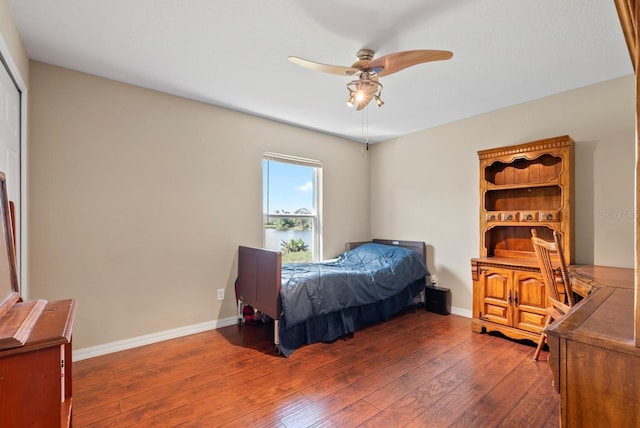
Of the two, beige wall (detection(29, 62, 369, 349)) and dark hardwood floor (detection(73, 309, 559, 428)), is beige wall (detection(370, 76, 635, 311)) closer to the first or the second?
dark hardwood floor (detection(73, 309, 559, 428))

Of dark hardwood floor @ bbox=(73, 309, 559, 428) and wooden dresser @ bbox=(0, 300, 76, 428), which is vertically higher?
wooden dresser @ bbox=(0, 300, 76, 428)

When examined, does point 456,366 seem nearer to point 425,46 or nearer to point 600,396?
point 600,396

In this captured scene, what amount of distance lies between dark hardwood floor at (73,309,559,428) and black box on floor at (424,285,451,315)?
2.31 ft

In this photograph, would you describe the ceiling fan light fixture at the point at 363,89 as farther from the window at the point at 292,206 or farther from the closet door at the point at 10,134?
the closet door at the point at 10,134

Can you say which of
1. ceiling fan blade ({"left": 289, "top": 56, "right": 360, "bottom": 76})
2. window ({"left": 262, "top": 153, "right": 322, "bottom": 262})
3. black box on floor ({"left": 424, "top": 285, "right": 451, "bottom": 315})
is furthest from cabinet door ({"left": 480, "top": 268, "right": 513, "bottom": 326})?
ceiling fan blade ({"left": 289, "top": 56, "right": 360, "bottom": 76})

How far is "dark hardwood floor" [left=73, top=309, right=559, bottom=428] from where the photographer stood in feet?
5.71

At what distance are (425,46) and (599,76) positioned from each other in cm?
173

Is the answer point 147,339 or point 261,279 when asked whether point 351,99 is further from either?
point 147,339

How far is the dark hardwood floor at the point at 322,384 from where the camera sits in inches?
68.5

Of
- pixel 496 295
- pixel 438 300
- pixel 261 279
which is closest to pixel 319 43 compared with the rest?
pixel 261 279

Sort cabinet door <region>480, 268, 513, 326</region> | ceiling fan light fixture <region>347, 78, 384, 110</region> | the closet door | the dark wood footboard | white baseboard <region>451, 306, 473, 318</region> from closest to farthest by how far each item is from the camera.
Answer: the closet door → ceiling fan light fixture <region>347, 78, 384, 110</region> → the dark wood footboard → cabinet door <region>480, 268, 513, 326</region> → white baseboard <region>451, 306, 473, 318</region>

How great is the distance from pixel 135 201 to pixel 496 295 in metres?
3.65

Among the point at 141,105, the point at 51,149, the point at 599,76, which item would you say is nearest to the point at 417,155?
the point at 599,76

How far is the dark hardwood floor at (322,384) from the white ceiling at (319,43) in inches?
96.0
